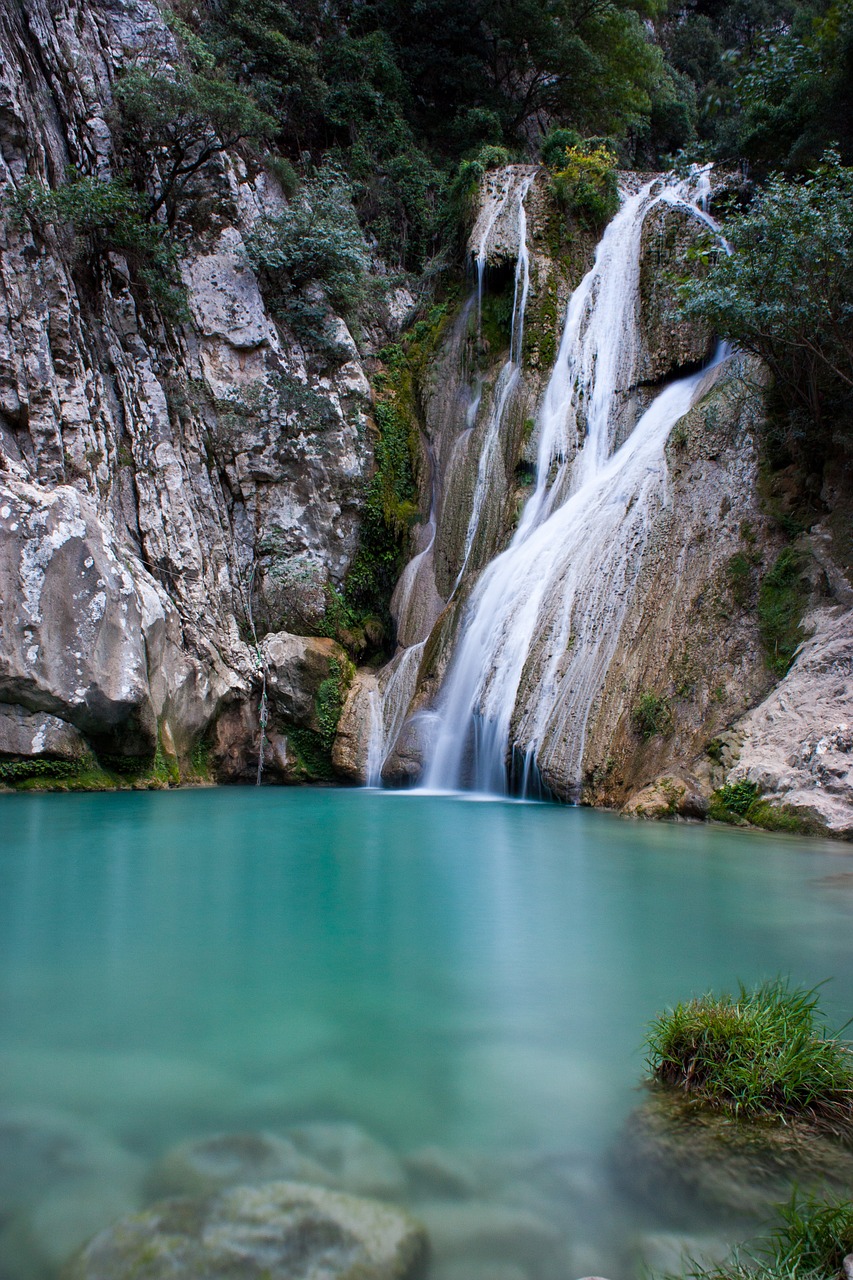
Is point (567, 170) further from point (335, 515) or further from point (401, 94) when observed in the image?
point (335, 515)

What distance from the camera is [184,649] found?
14781 mm

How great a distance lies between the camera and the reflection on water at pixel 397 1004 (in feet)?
7.75

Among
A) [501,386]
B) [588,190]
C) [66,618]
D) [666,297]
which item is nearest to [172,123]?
[501,386]

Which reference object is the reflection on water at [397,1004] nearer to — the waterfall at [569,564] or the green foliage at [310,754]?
the waterfall at [569,564]

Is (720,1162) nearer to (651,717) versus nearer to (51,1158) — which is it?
(51,1158)

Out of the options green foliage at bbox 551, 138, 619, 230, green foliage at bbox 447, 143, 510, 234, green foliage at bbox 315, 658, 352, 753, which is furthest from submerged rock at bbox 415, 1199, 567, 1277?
green foliage at bbox 447, 143, 510, 234

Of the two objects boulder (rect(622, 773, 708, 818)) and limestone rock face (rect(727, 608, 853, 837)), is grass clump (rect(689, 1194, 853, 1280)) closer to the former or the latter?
limestone rock face (rect(727, 608, 853, 837))

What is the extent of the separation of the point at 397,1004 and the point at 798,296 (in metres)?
9.66

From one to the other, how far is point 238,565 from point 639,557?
29.5ft

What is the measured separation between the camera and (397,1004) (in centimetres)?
383

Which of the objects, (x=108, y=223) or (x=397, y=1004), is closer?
(x=397, y=1004)

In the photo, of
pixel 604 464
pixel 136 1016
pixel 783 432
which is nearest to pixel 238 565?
pixel 604 464

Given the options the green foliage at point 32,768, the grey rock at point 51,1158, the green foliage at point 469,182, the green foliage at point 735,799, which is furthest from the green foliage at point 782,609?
the green foliage at point 469,182

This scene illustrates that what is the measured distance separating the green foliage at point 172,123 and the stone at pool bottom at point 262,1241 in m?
18.3
